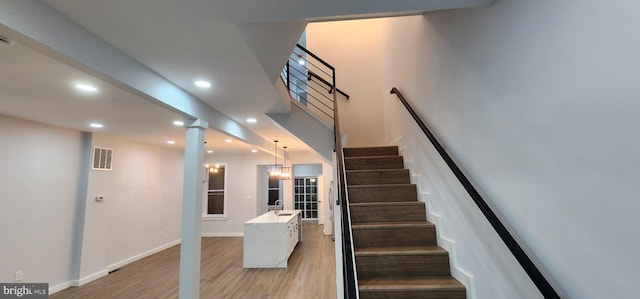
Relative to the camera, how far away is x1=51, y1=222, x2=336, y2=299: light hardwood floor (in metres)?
3.99

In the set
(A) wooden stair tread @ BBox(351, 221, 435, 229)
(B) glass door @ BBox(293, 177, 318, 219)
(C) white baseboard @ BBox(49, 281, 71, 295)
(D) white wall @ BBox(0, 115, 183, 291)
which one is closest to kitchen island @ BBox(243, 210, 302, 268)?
(D) white wall @ BBox(0, 115, 183, 291)

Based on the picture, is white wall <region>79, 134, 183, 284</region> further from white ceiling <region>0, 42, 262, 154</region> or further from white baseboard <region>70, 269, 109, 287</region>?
white ceiling <region>0, 42, 262, 154</region>

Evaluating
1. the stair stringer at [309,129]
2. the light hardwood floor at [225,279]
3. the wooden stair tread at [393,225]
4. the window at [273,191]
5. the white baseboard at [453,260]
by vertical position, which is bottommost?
the light hardwood floor at [225,279]

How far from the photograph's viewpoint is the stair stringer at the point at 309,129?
400cm

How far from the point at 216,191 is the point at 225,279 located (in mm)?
4422

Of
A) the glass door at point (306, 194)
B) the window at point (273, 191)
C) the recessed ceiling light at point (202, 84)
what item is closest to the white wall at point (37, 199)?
the recessed ceiling light at point (202, 84)

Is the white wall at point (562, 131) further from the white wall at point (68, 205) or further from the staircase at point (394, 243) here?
the white wall at point (68, 205)

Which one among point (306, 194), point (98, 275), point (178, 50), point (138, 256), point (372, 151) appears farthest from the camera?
point (306, 194)

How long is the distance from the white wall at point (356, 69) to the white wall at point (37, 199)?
15.3 feet

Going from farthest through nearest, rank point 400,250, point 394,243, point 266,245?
point 266,245
point 394,243
point 400,250

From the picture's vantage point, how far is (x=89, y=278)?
14.9ft

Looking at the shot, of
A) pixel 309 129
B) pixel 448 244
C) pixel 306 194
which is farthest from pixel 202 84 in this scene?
pixel 306 194

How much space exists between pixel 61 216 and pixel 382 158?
505 cm

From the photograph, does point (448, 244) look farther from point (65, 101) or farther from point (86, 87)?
point (65, 101)
